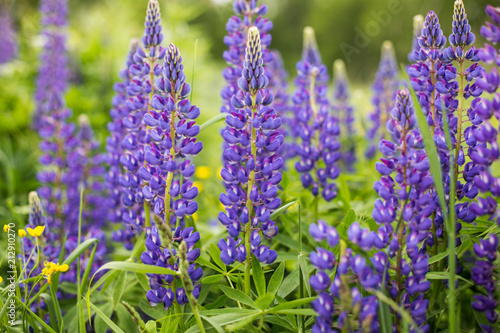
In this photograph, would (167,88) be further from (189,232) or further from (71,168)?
(71,168)

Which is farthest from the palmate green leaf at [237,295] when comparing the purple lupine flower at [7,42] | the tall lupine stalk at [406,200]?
the purple lupine flower at [7,42]

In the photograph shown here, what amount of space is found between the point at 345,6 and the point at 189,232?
19810 millimetres

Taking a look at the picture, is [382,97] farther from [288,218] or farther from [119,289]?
[119,289]

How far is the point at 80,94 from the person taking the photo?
5652 millimetres

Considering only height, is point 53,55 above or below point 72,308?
above

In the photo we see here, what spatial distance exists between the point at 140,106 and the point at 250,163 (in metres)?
0.72

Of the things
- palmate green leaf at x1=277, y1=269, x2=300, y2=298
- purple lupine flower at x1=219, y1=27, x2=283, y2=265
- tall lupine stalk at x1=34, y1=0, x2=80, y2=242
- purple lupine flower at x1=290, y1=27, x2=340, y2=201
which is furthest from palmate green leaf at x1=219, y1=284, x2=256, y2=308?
tall lupine stalk at x1=34, y1=0, x2=80, y2=242

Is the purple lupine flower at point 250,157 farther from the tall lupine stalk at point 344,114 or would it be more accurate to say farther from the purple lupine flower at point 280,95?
the tall lupine stalk at point 344,114

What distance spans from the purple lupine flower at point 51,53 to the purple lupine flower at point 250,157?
3.74m

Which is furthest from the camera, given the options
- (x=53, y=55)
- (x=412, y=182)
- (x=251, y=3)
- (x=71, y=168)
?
(x=53, y=55)

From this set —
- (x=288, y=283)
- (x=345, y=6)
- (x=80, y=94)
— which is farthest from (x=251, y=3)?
(x=345, y=6)

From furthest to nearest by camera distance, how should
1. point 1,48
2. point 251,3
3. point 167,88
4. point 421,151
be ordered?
point 1,48 < point 251,3 < point 167,88 < point 421,151

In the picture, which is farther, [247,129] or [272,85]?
[272,85]

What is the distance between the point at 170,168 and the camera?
1681mm
